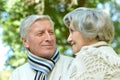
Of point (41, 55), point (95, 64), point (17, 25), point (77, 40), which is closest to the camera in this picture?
point (95, 64)

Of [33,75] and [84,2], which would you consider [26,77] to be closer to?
[33,75]

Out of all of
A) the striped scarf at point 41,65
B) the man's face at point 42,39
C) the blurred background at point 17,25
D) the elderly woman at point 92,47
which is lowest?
the blurred background at point 17,25

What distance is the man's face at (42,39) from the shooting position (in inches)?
146

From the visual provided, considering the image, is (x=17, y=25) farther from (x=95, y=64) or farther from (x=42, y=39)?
(x=95, y=64)

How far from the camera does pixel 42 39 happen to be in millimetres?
3746

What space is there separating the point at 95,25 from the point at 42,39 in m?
1.00

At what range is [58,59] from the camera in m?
3.81

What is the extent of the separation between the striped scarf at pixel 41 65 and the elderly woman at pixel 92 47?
805 millimetres

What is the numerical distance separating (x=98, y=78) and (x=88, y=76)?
6 centimetres

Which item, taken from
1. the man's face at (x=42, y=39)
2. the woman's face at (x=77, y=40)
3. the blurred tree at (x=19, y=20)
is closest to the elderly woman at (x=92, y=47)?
the woman's face at (x=77, y=40)

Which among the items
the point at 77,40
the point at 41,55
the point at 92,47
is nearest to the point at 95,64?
the point at 92,47

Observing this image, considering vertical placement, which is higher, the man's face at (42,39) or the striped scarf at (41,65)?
the man's face at (42,39)

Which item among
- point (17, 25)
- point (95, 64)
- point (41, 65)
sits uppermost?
point (95, 64)

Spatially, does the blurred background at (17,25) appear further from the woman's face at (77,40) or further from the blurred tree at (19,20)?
the woman's face at (77,40)
